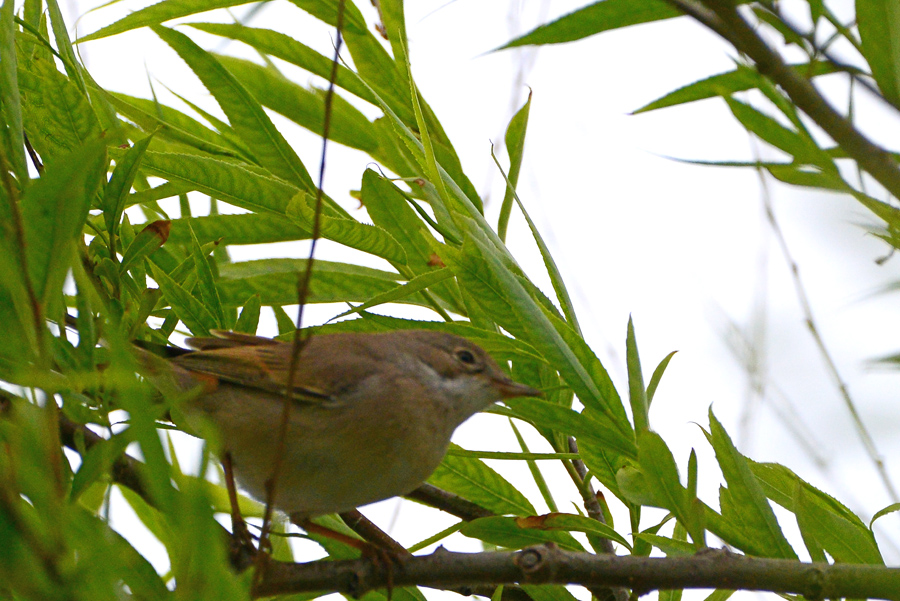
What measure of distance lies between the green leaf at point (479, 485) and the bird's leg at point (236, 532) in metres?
0.59

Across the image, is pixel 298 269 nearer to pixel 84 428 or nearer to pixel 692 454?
pixel 84 428

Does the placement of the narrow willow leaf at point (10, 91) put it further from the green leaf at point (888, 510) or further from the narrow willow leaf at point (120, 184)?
the green leaf at point (888, 510)

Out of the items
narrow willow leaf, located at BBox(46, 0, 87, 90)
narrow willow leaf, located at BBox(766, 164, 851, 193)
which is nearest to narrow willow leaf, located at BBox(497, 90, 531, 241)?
narrow willow leaf, located at BBox(766, 164, 851, 193)

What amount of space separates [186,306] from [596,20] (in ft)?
4.27

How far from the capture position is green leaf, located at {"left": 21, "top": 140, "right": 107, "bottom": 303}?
1470 mm

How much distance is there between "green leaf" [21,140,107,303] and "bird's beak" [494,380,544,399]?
132 cm

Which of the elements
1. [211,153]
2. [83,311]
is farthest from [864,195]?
[211,153]

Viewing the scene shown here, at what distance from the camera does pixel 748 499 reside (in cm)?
215

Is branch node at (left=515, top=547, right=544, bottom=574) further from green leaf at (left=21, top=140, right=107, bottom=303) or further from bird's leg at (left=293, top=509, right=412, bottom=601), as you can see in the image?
green leaf at (left=21, top=140, right=107, bottom=303)

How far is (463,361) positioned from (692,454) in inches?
45.4

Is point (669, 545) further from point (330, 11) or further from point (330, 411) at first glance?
point (330, 11)

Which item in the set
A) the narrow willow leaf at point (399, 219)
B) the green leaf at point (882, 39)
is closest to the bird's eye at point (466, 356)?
the narrow willow leaf at point (399, 219)

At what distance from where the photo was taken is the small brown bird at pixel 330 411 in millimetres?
2443

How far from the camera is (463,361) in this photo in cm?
300
